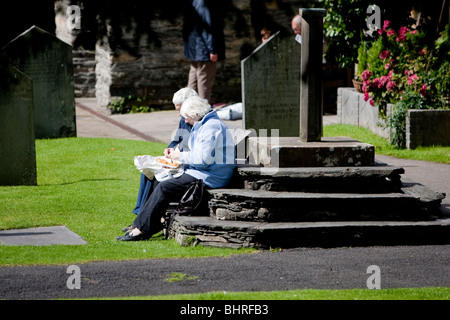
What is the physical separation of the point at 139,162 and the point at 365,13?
7.74 meters

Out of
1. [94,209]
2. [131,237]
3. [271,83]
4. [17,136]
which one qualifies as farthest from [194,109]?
[271,83]

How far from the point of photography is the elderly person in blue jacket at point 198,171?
7031mm

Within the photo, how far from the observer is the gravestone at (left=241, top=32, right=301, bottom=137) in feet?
34.4

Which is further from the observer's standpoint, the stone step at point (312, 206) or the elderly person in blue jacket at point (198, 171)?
the elderly person in blue jacket at point (198, 171)

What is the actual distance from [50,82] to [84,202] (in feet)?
14.3

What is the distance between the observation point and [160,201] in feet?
23.3

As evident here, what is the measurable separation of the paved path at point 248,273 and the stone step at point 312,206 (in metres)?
0.37

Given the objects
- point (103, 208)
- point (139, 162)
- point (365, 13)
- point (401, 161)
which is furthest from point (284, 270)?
point (365, 13)

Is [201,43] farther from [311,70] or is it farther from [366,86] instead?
[311,70]

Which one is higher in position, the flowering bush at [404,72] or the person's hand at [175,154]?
the flowering bush at [404,72]

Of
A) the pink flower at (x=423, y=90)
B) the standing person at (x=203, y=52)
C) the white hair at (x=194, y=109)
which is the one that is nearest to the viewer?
the white hair at (x=194, y=109)

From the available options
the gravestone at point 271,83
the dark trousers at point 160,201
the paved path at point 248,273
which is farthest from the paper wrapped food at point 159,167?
the gravestone at point 271,83

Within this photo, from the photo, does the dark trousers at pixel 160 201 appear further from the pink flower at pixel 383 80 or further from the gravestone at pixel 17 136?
the pink flower at pixel 383 80

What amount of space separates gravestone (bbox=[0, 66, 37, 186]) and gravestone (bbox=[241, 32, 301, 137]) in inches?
118
